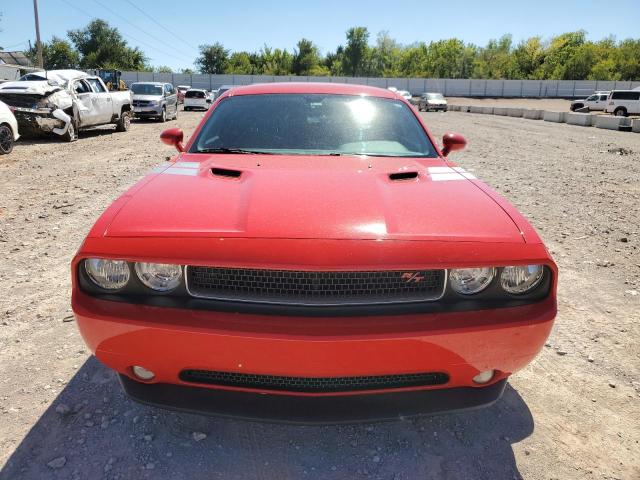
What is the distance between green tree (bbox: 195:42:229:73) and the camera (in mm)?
82875

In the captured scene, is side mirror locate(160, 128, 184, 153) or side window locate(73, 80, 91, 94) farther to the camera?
side window locate(73, 80, 91, 94)

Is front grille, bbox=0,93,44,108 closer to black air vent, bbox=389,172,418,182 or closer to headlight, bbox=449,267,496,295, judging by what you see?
black air vent, bbox=389,172,418,182

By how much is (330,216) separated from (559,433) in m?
1.50

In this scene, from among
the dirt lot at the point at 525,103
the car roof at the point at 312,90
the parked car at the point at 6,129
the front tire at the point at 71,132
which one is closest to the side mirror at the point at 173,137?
the car roof at the point at 312,90

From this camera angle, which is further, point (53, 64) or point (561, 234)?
point (53, 64)

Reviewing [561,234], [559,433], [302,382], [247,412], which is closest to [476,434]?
[559,433]

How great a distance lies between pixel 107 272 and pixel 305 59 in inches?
3800

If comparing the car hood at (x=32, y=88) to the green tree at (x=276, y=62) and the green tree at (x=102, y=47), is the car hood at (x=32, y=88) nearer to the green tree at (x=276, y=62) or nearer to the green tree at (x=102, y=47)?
the green tree at (x=102, y=47)

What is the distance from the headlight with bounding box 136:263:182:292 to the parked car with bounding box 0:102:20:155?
10343 millimetres

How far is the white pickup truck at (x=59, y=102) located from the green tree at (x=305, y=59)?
82.3 meters

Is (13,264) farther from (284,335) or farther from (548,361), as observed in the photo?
(548,361)

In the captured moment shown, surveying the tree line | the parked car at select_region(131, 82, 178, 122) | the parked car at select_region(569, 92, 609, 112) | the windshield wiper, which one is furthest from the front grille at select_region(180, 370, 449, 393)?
the tree line

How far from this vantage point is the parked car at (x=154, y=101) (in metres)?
20.7

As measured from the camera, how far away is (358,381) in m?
1.81
